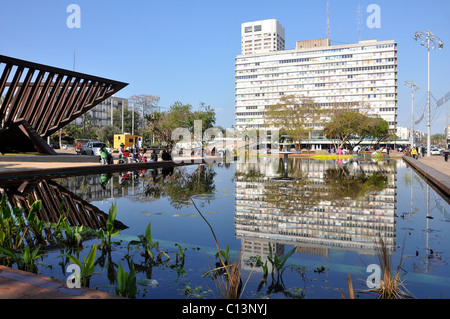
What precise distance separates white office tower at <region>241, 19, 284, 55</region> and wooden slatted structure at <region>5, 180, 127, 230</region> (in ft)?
500

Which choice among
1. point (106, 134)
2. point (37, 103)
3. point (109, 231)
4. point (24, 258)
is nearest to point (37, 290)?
point (24, 258)

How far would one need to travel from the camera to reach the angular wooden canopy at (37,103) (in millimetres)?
22469

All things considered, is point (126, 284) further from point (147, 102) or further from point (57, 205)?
point (147, 102)

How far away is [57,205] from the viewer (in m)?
8.43

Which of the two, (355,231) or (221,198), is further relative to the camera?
(221,198)

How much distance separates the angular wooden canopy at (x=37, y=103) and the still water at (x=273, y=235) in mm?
13053

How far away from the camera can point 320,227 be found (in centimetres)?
669

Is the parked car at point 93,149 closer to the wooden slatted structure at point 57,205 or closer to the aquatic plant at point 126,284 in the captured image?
the wooden slatted structure at point 57,205

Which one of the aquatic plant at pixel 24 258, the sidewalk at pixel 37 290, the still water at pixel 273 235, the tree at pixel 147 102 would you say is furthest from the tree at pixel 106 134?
the sidewalk at pixel 37 290

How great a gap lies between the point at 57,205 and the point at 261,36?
15959cm
